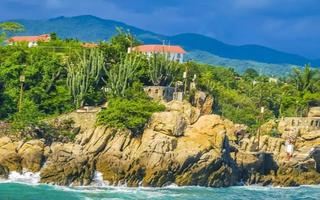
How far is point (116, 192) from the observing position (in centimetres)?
3603

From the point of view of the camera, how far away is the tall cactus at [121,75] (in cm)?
4719

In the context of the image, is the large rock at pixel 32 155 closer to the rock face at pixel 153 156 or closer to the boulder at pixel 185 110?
the rock face at pixel 153 156

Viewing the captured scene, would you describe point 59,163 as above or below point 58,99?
below

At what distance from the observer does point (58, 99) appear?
153 ft

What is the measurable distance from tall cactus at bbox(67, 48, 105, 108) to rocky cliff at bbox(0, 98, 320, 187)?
3.67 metres

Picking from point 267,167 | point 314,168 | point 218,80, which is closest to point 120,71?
point 267,167

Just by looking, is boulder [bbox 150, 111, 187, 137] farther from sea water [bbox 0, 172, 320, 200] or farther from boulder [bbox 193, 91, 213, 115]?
boulder [bbox 193, 91, 213, 115]

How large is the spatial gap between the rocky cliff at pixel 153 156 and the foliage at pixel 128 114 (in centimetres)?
49

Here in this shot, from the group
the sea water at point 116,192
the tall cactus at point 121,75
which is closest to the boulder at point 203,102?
the tall cactus at point 121,75

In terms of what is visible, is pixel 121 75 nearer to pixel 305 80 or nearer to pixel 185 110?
pixel 185 110

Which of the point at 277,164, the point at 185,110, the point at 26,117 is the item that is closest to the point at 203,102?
the point at 185,110

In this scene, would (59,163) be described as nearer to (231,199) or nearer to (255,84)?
(231,199)

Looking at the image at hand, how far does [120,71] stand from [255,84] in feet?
119

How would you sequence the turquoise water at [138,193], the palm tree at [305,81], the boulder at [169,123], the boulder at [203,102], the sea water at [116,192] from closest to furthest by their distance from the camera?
1. the turquoise water at [138,193]
2. the sea water at [116,192]
3. the boulder at [169,123]
4. the boulder at [203,102]
5. the palm tree at [305,81]
